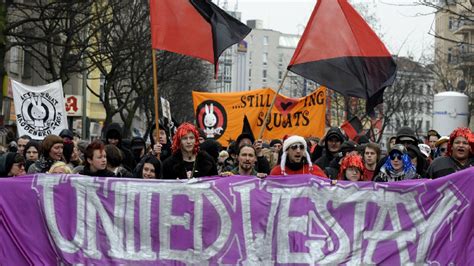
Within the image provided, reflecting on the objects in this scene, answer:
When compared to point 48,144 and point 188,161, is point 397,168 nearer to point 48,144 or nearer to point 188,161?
point 188,161

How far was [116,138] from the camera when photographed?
39.8 ft

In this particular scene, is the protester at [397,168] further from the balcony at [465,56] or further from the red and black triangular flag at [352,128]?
the balcony at [465,56]

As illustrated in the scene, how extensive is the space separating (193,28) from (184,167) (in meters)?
1.48

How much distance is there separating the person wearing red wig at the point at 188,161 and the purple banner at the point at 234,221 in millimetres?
1255

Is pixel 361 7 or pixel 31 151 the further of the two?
pixel 361 7

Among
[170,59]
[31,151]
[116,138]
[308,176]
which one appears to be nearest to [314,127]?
[116,138]

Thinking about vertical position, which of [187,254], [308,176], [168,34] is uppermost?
[168,34]

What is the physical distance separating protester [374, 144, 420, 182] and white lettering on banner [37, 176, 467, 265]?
116 centimetres

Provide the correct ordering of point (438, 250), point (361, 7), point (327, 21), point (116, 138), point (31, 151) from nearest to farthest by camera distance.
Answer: point (438, 250) → point (327, 21) → point (31, 151) → point (116, 138) → point (361, 7)

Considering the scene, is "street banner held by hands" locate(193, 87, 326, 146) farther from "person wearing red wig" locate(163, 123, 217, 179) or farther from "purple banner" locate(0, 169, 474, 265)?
"purple banner" locate(0, 169, 474, 265)

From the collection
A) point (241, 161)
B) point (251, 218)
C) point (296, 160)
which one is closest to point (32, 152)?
point (241, 161)

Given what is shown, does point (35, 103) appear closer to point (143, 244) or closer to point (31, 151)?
point (31, 151)

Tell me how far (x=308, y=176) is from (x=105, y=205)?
66.6 inches

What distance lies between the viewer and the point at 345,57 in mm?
9250
